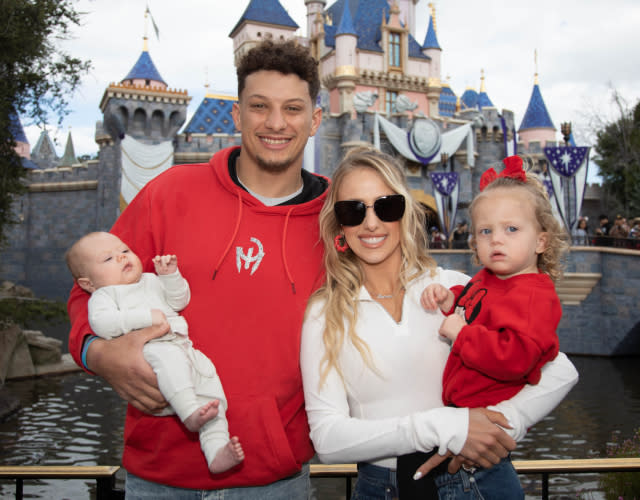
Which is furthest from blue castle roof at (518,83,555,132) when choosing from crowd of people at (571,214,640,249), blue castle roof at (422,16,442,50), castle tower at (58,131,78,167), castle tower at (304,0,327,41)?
castle tower at (58,131,78,167)

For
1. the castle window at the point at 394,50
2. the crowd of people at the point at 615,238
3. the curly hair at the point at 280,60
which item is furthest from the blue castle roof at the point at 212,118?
the curly hair at the point at 280,60

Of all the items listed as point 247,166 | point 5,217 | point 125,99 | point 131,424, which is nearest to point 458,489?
point 131,424

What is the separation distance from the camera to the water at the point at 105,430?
6816 millimetres

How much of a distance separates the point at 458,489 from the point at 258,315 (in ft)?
2.86

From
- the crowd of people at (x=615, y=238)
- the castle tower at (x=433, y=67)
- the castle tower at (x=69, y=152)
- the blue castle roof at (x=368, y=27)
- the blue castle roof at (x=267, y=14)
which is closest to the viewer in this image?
the crowd of people at (x=615, y=238)

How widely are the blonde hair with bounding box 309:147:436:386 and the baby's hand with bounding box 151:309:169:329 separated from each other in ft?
1.66

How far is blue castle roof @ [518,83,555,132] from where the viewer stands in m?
26.9

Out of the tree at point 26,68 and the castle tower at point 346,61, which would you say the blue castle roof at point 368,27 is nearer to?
the castle tower at point 346,61

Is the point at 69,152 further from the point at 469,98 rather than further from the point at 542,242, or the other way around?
the point at 542,242

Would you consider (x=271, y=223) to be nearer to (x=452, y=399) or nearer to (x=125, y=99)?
(x=452, y=399)

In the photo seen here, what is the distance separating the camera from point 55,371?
12.3 meters

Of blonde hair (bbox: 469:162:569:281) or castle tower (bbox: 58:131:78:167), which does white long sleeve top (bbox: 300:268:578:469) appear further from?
castle tower (bbox: 58:131:78:167)

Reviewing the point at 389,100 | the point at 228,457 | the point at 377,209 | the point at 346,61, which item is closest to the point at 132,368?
the point at 228,457

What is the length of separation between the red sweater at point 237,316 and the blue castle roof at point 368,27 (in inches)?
904
